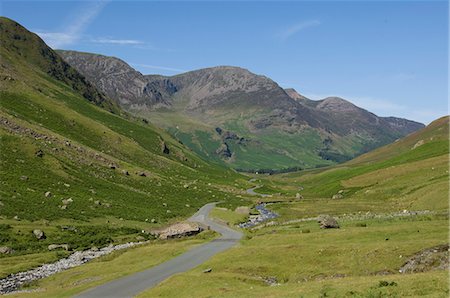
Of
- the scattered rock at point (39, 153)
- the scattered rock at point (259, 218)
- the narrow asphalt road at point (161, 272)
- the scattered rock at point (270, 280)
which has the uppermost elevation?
the scattered rock at point (39, 153)

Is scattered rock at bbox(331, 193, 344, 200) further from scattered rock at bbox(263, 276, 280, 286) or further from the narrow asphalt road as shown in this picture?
scattered rock at bbox(263, 276, 280, 286)

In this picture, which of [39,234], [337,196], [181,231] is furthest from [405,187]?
[39,234]

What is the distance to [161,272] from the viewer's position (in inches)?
Result: 2379

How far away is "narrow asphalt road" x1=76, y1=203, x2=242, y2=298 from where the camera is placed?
5046 cm

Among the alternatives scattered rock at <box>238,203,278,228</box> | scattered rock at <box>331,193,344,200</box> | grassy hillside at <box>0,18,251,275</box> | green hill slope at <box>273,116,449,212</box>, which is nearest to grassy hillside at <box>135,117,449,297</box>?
green hill slope at <box>273,116,449,212</box>

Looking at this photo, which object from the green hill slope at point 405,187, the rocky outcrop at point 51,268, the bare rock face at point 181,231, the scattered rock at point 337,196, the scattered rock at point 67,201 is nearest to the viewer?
the rocky outcrop at point 51,268

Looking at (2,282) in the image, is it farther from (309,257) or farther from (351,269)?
(351,269)

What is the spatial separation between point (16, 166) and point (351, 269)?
99471 millimetres

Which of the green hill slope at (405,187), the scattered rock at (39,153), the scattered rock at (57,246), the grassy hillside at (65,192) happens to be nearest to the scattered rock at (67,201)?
the grassy hillside at (65,192)

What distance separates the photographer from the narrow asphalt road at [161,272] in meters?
50.5

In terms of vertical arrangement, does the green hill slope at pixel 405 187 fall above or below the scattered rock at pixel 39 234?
above

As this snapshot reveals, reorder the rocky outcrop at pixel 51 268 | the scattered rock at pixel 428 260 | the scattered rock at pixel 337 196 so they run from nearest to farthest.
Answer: the scattered rock at pixel 428 260 < the rocky outcrop at pixel 51 268 < the scattered rock at pixel 337 196

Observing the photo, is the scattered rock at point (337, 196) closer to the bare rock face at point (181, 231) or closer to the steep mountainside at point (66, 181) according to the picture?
the steep mountainside at point (66, 181)

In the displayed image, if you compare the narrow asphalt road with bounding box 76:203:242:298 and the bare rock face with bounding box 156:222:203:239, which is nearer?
the narrow asphalt road with bounding box 76:203:242:298
